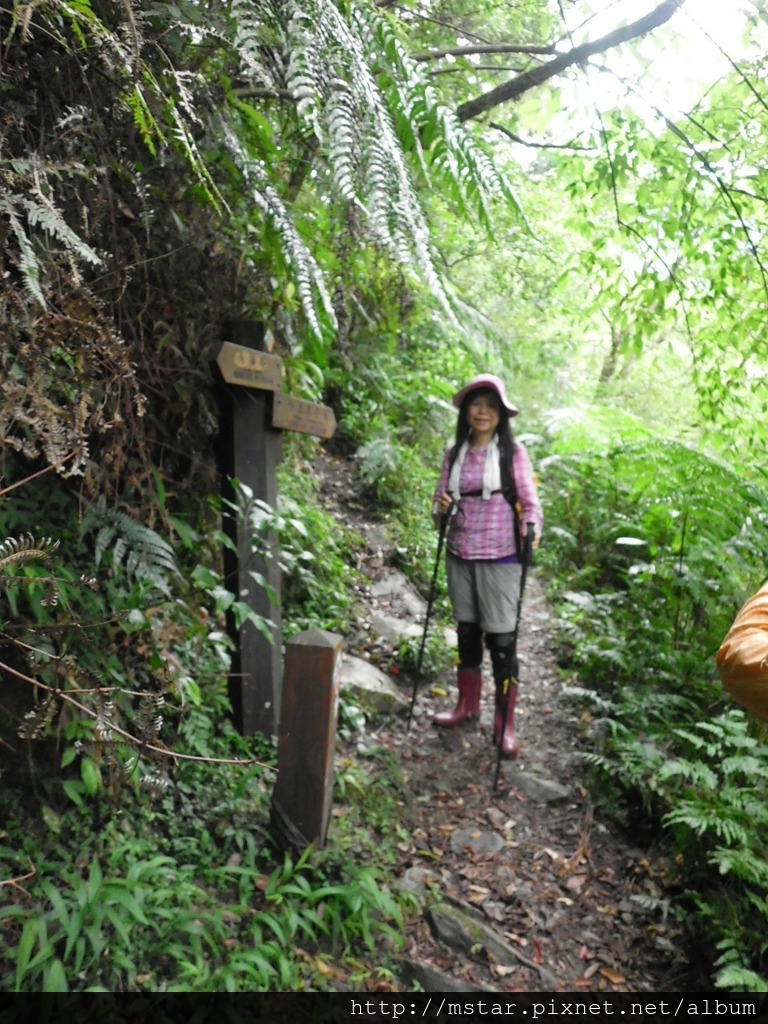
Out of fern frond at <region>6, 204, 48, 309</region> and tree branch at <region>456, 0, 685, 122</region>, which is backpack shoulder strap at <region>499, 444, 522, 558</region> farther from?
fern frond at <region>6, 204, 48, 309</region>

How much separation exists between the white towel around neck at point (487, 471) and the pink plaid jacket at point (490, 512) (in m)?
0.03

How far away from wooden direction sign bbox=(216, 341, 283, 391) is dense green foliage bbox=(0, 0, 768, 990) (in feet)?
0.35

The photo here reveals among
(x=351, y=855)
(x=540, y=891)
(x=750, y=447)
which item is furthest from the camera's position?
(x=750, y=447)

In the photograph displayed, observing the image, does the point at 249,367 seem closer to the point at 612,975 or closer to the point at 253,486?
the point at 253,486

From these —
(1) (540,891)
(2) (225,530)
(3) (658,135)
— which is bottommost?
(1) (540,891)

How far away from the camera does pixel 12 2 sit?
1.86 m

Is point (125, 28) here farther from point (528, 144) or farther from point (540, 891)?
point (540, 891)

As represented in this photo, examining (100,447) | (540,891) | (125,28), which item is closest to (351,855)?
(540,891)

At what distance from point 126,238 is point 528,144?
8.42 ft

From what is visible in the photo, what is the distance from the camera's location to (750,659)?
1.72 metres

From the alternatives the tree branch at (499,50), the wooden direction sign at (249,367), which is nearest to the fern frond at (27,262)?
the wooden direction sign at (249,367)

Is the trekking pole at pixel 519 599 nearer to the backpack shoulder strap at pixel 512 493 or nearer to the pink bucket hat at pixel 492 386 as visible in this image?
the backpack shoulder strap at pixel 512 493

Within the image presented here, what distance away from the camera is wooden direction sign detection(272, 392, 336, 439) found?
3625 millimetres

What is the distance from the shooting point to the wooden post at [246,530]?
3.43 m
